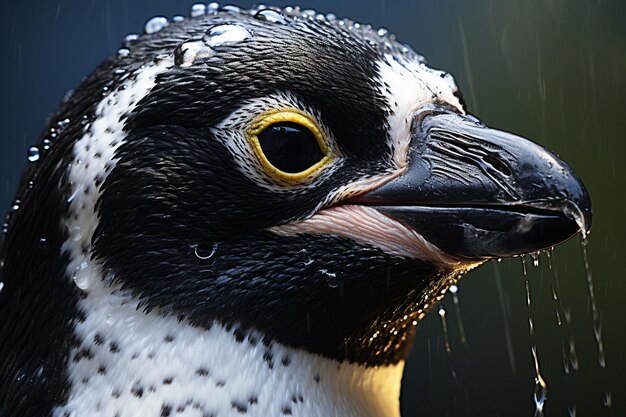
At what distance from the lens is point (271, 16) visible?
144 centimetres

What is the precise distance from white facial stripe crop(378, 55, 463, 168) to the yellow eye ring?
10 centimetres

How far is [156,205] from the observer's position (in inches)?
51.0

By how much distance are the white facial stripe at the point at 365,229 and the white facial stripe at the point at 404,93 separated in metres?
0.09

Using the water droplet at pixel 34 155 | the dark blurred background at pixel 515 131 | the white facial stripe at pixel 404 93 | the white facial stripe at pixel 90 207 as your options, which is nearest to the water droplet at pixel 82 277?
the white facial stripe at pixel 90 207

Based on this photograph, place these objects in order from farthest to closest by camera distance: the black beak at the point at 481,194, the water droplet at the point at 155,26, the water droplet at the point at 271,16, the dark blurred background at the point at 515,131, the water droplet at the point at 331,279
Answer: the dark blurred background at the point at 515,131 → the water droplet at the point at 155,26 → the water droplet at the point at 271,16 → the water droplet at the point at 331,279 → the black beak at the point at 481,194

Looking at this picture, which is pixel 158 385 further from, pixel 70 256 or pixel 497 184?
pixel 497 184

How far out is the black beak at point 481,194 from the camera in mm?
1214

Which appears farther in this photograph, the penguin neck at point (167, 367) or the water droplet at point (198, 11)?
the water droplet at point (198, 11)

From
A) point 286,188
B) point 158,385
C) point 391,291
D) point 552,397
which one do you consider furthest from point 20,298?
point 552,397

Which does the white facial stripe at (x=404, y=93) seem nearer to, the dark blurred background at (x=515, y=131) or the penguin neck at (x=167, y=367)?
the penguin neck at (x=167, y=367)

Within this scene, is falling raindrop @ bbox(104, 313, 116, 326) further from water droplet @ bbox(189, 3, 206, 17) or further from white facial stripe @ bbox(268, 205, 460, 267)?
water droplet @ bbox(189, 3, 206, 17)

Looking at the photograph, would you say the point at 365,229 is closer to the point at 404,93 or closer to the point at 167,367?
the point at 404,93

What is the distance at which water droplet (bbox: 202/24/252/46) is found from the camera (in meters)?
1.35

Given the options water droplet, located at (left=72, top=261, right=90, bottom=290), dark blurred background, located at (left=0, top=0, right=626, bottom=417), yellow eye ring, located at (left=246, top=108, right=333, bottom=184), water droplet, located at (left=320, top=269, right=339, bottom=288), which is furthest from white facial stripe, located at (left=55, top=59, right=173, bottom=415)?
dark blurred background, located at (left=0, top=0, right=626, bottom=417)
